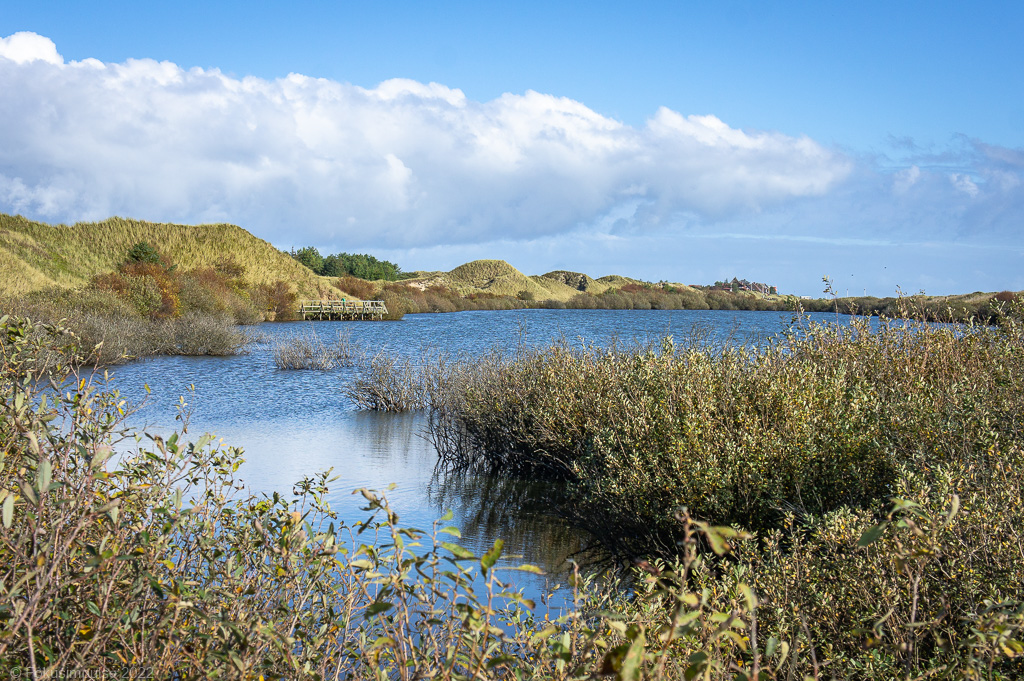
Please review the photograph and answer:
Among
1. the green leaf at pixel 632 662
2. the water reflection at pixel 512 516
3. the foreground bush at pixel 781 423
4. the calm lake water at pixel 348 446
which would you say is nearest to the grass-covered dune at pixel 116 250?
the calm lake water at pixel 348 446

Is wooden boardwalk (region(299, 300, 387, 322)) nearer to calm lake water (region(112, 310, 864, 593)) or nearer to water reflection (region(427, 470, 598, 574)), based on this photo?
calm lake water (region(112, 310, 864, 593))

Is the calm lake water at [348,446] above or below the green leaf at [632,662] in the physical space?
below

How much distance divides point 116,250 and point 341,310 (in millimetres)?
19364

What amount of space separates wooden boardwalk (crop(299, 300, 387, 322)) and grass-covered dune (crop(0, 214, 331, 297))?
543 cm

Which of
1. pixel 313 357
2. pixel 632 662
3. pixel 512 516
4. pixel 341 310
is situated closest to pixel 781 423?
pixel 512 516

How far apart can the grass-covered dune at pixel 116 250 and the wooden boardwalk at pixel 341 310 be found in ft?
17.8

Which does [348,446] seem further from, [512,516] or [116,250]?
[116,250]

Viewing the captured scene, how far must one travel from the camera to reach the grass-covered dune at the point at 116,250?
46.3 meters

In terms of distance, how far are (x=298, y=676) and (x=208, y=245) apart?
73455 mm

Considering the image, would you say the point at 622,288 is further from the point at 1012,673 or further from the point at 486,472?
the point at 1012,673

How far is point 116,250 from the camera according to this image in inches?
2384

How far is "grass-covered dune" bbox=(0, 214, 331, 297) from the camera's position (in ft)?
152

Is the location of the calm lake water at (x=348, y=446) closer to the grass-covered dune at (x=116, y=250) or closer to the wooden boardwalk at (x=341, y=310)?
the grass-covered dune at (x=116, y=250)

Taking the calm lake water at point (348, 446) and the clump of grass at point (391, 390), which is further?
the clump of grass at point (391, 390)
